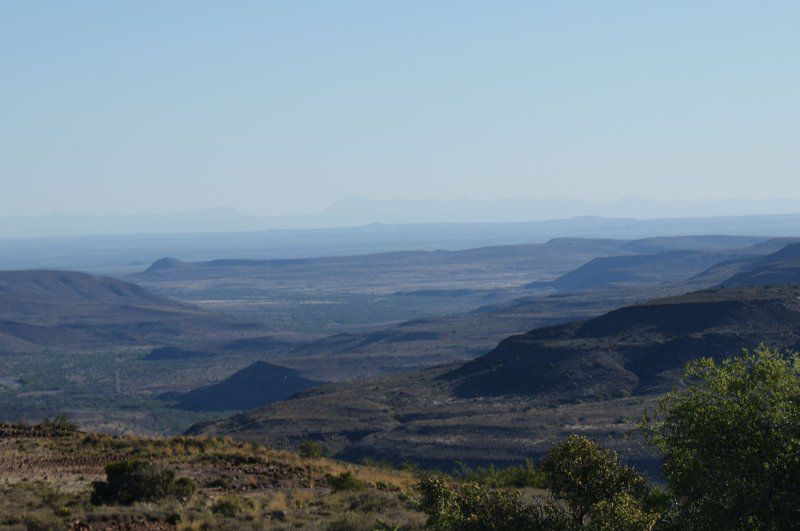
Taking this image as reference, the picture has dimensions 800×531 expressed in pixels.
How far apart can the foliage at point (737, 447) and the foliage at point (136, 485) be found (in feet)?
29.0

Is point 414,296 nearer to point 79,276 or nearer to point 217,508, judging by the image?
point 79,276

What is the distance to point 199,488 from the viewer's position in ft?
63.2

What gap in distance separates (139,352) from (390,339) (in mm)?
34439

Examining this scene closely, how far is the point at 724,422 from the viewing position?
1273 centimetres

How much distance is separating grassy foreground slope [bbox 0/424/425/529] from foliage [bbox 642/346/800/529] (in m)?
4.93

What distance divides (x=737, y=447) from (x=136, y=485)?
410 inches

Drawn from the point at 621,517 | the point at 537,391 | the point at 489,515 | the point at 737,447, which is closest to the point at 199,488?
the point at 489,515

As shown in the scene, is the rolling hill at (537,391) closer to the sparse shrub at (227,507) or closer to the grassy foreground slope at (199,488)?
the grassy foreground slope at (199,488)

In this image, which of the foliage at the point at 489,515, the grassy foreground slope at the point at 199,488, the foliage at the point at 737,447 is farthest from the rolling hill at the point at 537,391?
the foliage at the point at 489,515

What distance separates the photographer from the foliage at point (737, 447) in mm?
11898

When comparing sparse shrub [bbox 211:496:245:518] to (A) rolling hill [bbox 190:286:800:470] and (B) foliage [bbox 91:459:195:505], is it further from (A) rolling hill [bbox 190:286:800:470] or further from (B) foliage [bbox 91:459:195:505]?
(A) rolling hill [bbox 190:286:800:470]

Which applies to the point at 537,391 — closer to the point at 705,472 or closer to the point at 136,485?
the point at 136,485

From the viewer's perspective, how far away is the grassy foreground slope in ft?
51.8

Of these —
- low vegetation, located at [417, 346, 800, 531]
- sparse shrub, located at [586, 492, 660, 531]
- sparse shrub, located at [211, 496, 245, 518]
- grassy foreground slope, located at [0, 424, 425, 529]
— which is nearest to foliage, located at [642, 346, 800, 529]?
low vegetation, located at [417, 346, 800, 531]
